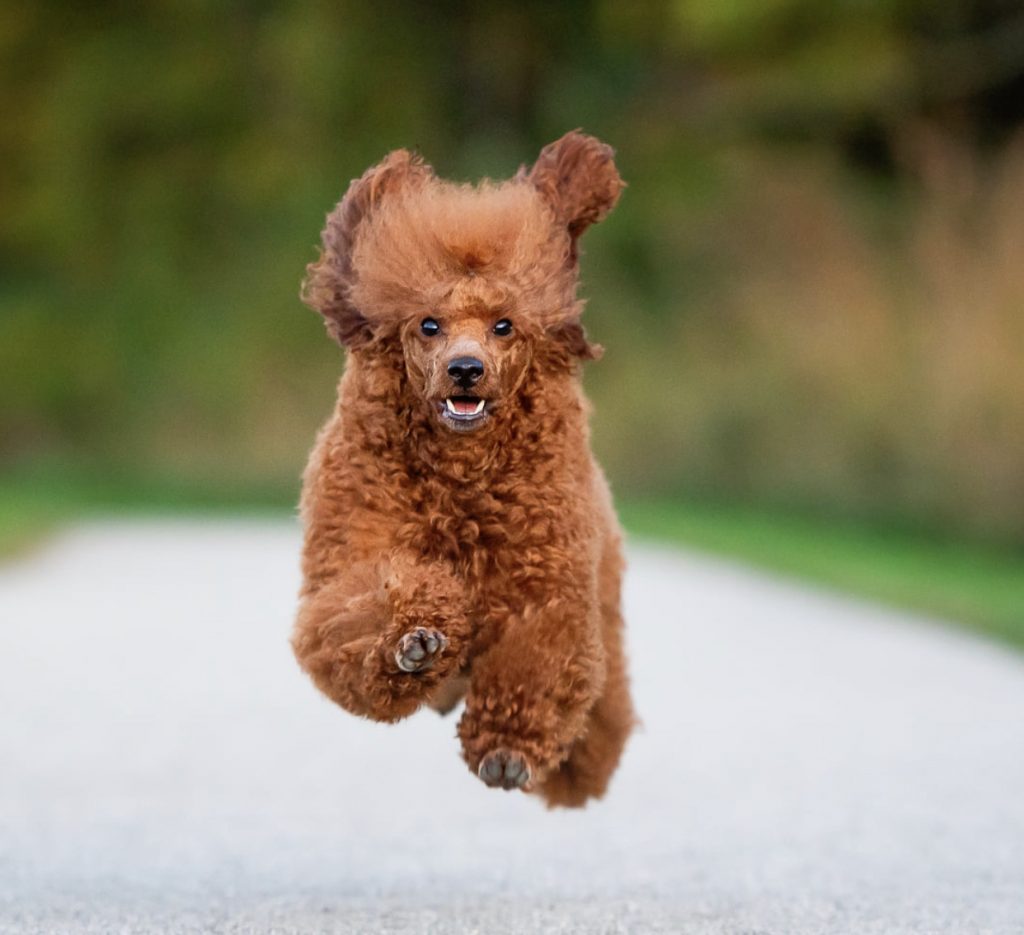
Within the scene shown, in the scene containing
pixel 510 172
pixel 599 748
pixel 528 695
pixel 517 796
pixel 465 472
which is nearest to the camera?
pixel 528 695

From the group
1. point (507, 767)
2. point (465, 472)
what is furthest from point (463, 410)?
point (507, 767)

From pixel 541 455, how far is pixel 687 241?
22135 millimetres

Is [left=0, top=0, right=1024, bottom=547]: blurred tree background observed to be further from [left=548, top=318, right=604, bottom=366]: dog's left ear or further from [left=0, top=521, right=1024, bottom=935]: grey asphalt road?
[left=548, top=318, right=604, bottom=366]: dog's left ear

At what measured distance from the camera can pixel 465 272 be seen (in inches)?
189

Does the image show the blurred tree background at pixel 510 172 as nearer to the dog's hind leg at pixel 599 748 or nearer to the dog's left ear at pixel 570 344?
the dog's hind leg at pixel 599 748

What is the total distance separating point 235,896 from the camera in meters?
5.78

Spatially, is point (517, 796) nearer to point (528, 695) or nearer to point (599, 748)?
point (599, 748)

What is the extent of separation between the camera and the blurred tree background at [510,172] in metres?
21.5

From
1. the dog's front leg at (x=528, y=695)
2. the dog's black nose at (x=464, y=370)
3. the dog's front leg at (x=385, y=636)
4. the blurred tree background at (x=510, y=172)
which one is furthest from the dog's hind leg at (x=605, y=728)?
the blurred tree background at (x=510, y=172)

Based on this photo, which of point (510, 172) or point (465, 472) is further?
point (510, 172)

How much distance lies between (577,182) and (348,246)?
1.91ft

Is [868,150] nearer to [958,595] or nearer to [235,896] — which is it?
[958,595]

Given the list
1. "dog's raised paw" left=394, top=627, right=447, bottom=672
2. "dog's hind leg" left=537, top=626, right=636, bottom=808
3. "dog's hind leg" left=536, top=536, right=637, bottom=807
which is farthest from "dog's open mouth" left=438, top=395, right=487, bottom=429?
"dog's hind leg" left=537, top=626, right=636, bottom=808

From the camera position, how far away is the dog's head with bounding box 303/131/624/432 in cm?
464
